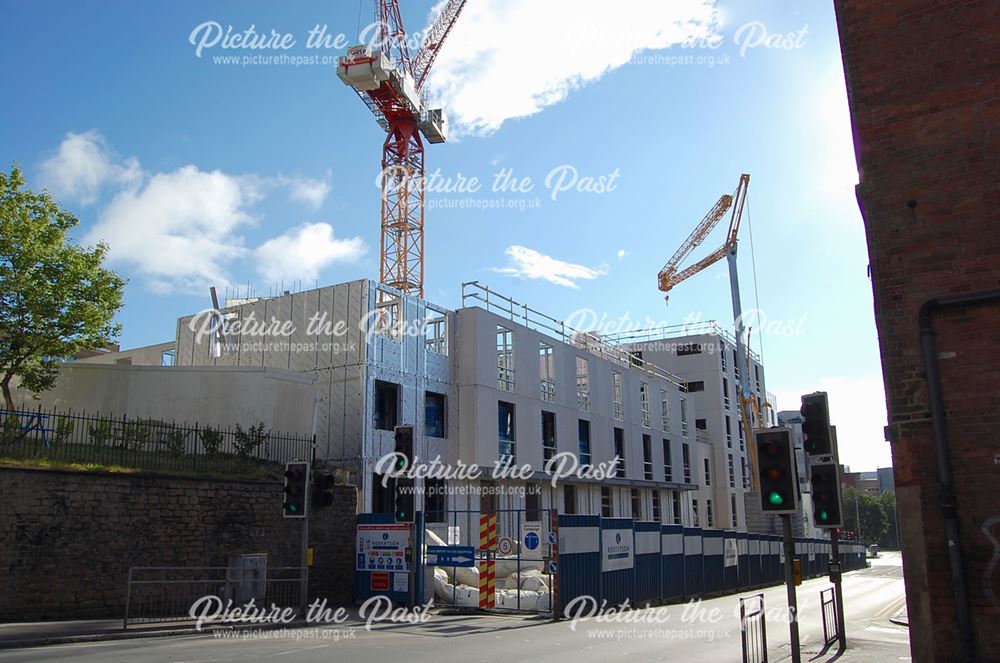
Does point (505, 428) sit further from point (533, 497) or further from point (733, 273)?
point (733, 273)

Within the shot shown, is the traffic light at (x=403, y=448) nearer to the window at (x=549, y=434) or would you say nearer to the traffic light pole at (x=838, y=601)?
the traffic light pole at (x=838, y=601)

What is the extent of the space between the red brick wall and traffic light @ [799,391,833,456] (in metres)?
2.16

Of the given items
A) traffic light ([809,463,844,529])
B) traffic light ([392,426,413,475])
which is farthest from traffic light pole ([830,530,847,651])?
traffic light ([392,426,413,475])

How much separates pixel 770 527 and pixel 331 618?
1808 inches

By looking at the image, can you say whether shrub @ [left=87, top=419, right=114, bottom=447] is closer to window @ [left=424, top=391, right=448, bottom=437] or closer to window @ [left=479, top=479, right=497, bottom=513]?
window @ [left=424, top=391, right=448, bottom=437]

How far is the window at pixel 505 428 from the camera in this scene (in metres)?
30.7

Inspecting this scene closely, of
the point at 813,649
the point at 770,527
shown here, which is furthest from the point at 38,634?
the point at 770,527

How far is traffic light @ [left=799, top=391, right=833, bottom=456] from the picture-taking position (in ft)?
38.3

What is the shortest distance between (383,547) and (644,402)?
24860mm

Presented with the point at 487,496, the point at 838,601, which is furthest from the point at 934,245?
the point at 487,496

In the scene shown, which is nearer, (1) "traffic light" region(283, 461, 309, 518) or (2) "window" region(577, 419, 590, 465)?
(1) "traffic light" region(283, 461, 309, 518)

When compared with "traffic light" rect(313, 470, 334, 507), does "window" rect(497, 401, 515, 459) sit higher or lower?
higher

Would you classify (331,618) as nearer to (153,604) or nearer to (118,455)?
(153,604)

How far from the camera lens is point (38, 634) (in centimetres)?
1362
